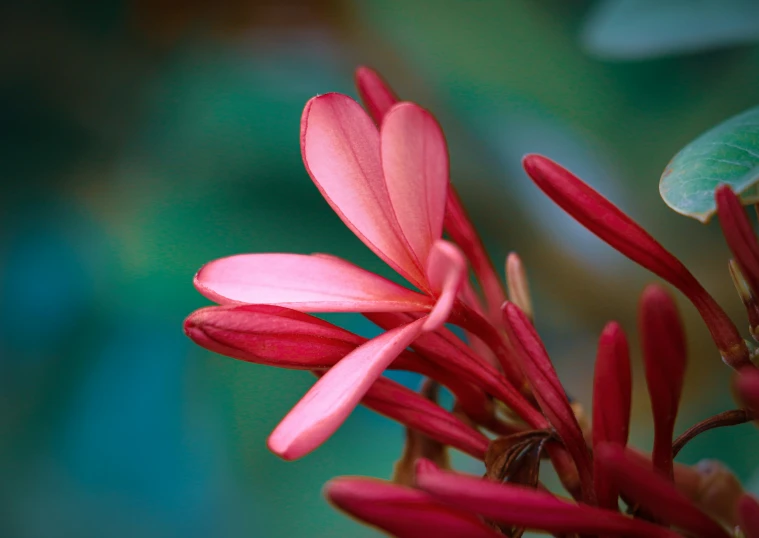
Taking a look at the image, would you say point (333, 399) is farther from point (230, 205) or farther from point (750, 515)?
point (230, 205)

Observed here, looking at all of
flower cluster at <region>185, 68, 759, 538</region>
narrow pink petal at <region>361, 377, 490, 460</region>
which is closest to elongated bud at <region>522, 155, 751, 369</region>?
flower cluster at <region>185, 68, 759, 538</region>

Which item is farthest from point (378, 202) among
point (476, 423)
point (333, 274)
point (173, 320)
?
point (173, 320)

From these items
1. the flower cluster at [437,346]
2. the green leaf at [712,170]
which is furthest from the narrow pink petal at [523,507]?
the green leaf at [712,170]

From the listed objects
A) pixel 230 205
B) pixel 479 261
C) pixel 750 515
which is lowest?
pixel 750 515

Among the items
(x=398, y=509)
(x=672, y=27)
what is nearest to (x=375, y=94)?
(x=398, y=509)

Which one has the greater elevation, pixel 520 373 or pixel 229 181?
pixel 229 181

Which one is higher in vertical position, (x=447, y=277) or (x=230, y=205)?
(x=230, y=205)

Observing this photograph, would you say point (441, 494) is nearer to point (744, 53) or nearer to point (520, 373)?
point (520, 373)
